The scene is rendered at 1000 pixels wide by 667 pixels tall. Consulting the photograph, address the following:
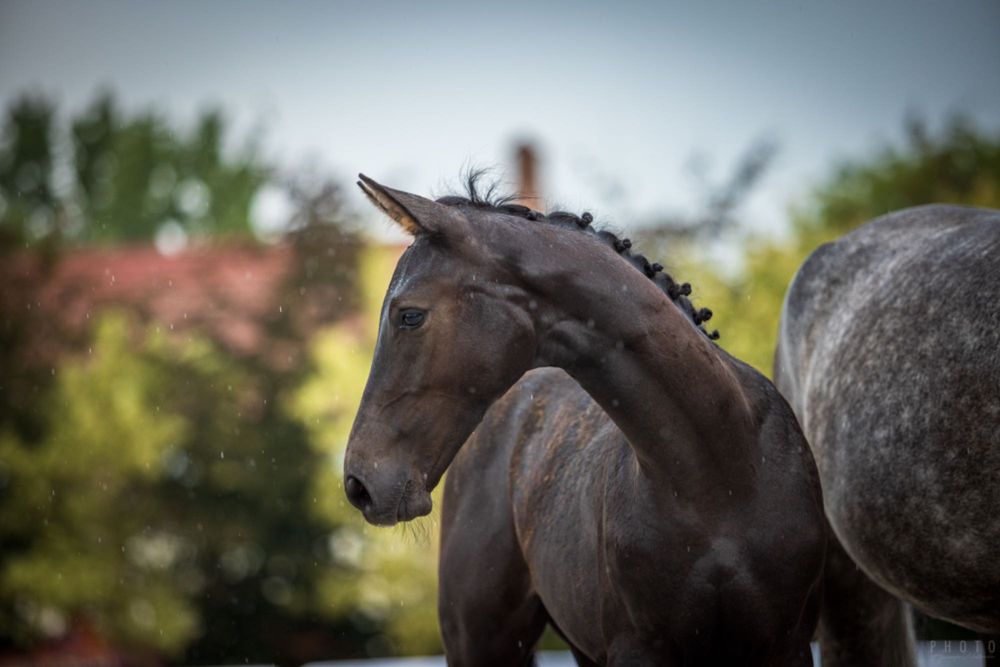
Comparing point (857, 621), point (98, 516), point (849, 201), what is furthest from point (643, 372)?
point (849, 201)

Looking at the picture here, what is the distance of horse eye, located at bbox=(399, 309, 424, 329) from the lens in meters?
3.19

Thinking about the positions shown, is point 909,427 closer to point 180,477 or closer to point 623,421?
point 623,421

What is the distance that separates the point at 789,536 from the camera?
11.2ft

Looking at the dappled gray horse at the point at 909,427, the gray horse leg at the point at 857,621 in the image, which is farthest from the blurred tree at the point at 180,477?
the dappled gray horse at the point at 909,427

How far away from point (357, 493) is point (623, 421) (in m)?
0.80

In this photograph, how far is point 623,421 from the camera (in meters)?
3.43

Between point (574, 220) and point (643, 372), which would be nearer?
point (643, 372)

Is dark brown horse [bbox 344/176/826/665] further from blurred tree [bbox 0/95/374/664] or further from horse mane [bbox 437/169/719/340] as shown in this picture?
blurred tree [bbox 0/95/374/664]

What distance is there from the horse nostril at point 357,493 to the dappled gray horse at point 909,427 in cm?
186

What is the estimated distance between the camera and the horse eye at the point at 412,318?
3186 millimetres

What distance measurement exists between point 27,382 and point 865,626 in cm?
1716

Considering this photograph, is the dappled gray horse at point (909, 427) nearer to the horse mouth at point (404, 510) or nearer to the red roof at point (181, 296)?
the horse mouth at point (404, 510)

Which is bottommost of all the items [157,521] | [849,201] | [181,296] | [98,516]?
[157,521]

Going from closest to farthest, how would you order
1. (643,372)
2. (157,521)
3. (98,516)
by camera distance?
(643,372) → (98,516) → (157,521)
